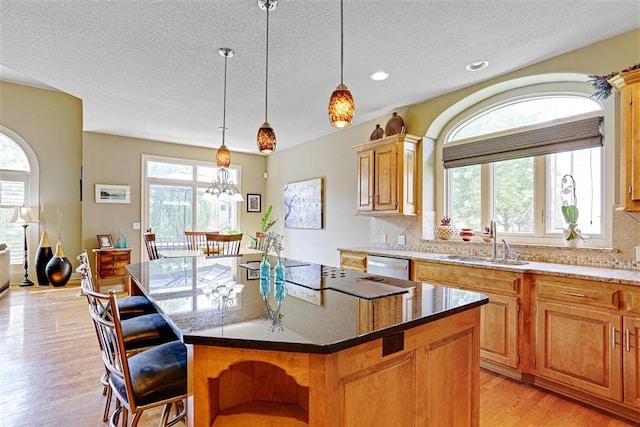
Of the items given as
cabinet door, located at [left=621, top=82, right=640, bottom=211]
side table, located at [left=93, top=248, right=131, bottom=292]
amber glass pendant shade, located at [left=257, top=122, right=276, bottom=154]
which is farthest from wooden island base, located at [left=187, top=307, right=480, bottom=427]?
side table, located at [left=93, top=248, right=131, bottom=292]

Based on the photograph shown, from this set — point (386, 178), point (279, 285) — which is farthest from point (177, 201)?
point (279, 285)

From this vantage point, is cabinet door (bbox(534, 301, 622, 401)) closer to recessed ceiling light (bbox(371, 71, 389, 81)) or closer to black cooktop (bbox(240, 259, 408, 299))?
black cooktop (bbox(240, 259, 408, 299))

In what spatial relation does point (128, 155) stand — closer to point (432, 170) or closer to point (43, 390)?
point (43, 390)

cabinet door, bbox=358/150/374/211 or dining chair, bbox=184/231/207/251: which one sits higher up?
cabinet door, bbox=358/150/374/211

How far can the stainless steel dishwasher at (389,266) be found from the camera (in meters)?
3.33

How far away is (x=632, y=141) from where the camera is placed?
2232 millimetres

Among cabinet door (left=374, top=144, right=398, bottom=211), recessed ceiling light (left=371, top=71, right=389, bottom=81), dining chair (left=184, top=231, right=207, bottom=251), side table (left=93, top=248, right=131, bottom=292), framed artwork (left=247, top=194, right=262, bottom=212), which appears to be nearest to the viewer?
recessed ceiling light (left=371, top=71, right=389, bottom=81)

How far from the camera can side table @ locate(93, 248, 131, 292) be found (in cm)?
514

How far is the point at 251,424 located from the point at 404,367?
601mm

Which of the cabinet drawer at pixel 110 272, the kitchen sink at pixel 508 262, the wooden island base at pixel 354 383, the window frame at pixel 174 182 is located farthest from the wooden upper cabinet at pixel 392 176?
the cabinet drawer at pixel 110 272

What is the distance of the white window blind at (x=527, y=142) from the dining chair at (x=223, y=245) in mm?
2667

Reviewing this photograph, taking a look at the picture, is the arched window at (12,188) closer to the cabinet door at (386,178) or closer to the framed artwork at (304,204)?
the framed artwork at (304,204)

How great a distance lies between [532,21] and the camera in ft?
7.55

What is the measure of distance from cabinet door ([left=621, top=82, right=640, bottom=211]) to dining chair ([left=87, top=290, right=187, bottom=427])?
2926 mm
